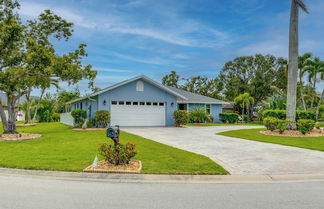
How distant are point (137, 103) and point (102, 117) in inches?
138

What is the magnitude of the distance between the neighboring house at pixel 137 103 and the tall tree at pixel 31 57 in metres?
4.11

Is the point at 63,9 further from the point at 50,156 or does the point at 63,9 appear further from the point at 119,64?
the point at 119,64

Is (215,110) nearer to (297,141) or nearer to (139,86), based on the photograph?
(139,86)

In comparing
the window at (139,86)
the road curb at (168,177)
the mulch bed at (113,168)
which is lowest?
the road curb at (168,177)

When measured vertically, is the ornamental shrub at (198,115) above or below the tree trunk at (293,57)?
below

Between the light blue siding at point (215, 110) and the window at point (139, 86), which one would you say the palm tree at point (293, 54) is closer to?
the window at point (139, 86)

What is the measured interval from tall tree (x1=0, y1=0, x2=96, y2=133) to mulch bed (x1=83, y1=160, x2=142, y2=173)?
9079 mm

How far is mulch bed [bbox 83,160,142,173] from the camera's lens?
5867 millimetres

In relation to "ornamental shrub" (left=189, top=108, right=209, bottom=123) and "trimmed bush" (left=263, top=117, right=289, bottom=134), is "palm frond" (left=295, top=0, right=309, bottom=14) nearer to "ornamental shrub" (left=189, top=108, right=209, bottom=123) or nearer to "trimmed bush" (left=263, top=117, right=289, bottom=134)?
"trimmed bush" (left=263, top=117, right=289, bottom=134)

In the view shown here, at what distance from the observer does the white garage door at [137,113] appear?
1983 centimetres

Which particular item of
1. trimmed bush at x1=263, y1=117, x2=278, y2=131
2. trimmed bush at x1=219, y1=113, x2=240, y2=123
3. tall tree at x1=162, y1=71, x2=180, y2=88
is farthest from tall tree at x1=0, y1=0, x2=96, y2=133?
tall tree at x1=162, y1=71, x2=180, y2=88

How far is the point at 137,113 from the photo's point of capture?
67.2ft

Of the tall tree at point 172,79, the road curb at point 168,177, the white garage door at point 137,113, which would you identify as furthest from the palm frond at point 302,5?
the tall tree at point 172,79

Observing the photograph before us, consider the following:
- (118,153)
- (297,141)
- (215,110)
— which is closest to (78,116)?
(118,153)
